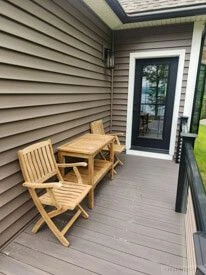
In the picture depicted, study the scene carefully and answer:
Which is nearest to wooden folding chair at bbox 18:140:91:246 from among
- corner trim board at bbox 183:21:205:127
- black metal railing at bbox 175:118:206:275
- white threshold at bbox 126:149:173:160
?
black metal railing at bbox 175:118:206:275

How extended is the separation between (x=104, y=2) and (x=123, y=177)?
8.65 feet

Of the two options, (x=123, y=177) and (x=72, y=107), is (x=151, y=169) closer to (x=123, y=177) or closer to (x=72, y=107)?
(x=123, y=177)

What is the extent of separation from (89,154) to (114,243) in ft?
3.15

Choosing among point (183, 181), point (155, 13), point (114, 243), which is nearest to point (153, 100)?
point (155, 13)

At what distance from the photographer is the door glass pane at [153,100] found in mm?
4312

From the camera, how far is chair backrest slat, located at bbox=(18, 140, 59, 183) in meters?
2.02

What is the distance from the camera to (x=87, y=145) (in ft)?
9.32

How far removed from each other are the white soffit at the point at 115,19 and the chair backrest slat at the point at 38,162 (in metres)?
2.18

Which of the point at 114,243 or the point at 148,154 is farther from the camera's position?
the point at 148,154

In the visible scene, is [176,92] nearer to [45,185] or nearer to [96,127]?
[96,127]

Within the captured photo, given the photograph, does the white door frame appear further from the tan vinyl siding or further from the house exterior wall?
the house exterior wall

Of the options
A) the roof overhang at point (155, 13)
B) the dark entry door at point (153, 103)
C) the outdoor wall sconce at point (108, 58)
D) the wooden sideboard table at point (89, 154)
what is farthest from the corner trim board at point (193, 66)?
the wooden sideboard table at point (89, 154)

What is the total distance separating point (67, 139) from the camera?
2986 mm

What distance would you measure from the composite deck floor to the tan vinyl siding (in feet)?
7.27
